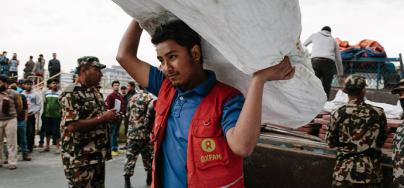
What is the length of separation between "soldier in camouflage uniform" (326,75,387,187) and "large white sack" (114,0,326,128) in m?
2.22

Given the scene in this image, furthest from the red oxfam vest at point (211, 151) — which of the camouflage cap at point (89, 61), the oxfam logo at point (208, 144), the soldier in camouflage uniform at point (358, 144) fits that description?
the camouflage cap at point (89, 61)

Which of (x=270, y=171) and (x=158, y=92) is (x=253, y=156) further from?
(x=158, y=92)

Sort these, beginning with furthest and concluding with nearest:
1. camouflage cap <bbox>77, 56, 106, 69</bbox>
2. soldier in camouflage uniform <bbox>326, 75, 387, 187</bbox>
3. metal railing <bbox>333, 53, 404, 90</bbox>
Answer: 1. metal railing <bbox>333, 53, 404, 90</bbox>
2. camouflage cap <bbox>77, 56, 106, 69</bbox>
3. soldier in camouflage uniform <bbox>326, 75, 387, 187</bbox>

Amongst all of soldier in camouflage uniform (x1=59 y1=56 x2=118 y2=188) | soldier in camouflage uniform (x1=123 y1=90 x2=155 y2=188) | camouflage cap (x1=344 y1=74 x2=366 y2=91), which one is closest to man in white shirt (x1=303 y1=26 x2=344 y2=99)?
camouflage cap (x1=344 y1=74 x2=366 y2=91)

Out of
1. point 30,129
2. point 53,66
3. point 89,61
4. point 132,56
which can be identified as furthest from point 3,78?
point 53,66

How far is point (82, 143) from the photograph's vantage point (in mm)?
3537

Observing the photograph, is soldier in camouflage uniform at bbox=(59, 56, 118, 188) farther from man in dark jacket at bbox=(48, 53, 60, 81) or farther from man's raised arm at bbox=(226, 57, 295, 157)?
man in dark jacket at bbox=(48, 53, 60, 81)

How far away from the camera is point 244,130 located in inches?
42.1

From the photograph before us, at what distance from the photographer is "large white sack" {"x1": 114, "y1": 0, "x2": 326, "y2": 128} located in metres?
0.94

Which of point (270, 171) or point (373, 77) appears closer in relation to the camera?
point (270, 171)

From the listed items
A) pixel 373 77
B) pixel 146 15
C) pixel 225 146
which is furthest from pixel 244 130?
pixel 373 77

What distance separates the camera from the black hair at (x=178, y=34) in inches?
50.0

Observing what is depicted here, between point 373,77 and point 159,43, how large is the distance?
6325 millimetres

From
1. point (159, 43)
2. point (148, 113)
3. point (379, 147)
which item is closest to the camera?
point (159, 43)
